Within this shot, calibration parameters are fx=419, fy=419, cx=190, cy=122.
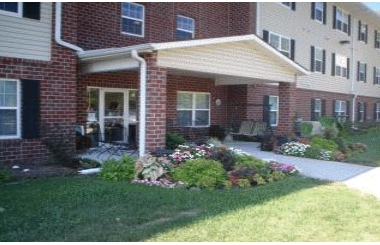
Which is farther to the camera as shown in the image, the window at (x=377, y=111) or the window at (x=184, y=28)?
the window at (x=377, y=111)

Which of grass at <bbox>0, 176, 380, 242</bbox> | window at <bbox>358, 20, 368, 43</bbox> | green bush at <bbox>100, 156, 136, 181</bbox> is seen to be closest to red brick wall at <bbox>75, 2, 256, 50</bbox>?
green bush at <bbox>100, 156, 136, 181</bbox>

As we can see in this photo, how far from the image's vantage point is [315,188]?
8172mm

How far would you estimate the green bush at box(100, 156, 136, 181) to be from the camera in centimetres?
843

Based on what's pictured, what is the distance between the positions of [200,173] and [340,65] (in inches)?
803

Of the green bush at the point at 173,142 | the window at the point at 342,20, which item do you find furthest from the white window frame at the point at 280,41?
the green bush at the point at 173,142

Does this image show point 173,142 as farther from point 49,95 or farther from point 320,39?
point 320,39

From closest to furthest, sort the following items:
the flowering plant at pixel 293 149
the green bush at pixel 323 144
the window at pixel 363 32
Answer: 1. the flowering plant at pixel 293 149
2. the green bush at pixel 323 144
3. the window at pixel 363 32

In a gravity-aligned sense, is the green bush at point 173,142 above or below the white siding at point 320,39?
below

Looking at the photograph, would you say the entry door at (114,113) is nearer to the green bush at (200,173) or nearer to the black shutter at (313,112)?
the green bush at (200,173)

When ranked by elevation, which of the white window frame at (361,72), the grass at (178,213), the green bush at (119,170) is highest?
→ the white window frame at (361,72)

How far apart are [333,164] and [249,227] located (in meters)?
7.06

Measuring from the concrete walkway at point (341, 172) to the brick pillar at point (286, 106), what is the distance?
2.50m

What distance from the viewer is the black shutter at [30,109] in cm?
998

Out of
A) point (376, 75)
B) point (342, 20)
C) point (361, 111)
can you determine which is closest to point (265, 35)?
point (342, 20)
